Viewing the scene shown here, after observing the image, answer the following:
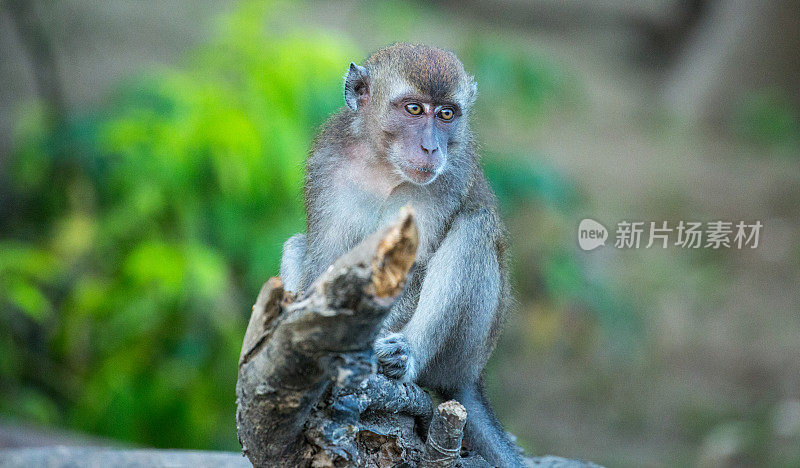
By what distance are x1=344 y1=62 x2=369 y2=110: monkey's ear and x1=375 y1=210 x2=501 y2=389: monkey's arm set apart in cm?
88

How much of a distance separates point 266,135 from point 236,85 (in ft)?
4.15

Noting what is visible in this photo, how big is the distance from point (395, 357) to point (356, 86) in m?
1.56

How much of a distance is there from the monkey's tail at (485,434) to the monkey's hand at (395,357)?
0.49m

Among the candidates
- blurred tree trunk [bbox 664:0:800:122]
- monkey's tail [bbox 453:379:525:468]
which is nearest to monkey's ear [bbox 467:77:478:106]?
monkey's tail [bbox 453:379:525:468]

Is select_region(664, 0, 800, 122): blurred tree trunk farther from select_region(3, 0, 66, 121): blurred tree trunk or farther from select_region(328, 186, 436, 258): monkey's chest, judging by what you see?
select_region(328, 186, 436, 258): monkey's chest

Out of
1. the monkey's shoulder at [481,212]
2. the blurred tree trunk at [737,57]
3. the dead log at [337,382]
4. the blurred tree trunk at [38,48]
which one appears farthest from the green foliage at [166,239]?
the blurred tree trunk at [737,57]

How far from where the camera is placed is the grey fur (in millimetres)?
4164

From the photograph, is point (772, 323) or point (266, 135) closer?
point (266, 135)

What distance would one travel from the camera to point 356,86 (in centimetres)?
455

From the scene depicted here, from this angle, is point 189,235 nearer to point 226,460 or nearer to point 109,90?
point 226,460

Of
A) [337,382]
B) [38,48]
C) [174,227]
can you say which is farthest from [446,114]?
[38,48]

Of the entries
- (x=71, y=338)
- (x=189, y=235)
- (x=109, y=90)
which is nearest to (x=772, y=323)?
(x=189, y=235)

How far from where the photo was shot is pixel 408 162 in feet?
13.9

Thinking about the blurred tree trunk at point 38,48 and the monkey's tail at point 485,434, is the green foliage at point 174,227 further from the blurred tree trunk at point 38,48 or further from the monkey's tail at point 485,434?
A: the monkey's tail at point 485,434
